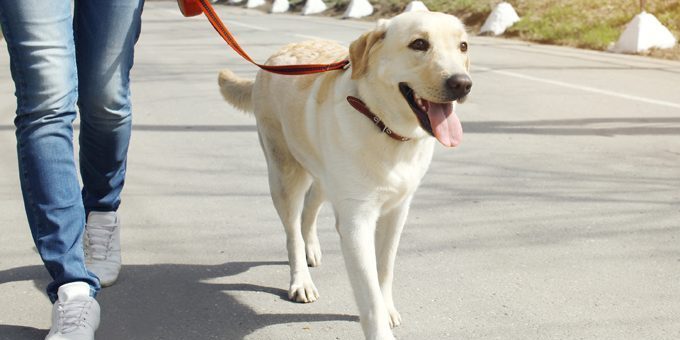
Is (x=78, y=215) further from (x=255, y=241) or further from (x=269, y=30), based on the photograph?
(x=269, y=30)

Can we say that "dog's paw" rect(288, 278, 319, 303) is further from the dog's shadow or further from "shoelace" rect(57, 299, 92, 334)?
"shoelace" rect(57, 299, 92, 334)

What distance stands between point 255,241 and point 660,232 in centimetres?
207

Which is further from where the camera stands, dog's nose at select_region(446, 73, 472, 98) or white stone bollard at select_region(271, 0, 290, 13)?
white stone bollard at select_region(271, 0, 290, 13)

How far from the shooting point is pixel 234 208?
18.1 feet

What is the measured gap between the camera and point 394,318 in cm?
370

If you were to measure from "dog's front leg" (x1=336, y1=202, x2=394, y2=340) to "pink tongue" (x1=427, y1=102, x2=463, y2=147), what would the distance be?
370 millimetres

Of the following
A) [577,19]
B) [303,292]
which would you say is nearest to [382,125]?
[303,292]

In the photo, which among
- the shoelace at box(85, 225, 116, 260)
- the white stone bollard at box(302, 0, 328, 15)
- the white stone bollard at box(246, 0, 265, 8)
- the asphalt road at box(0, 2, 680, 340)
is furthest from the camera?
the white stone bollard at box(246, 0, 265, 8)

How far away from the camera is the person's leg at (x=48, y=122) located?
3303 mm

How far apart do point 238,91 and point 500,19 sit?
11.5 metres

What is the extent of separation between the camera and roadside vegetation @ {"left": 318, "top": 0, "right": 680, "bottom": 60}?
1328 centimetres

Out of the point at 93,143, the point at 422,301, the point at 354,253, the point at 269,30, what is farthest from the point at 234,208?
the point at 269,30

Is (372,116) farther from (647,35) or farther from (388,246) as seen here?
(647,35)

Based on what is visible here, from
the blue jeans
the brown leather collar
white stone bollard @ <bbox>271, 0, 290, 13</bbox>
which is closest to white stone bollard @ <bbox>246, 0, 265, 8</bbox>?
white stone bollard @ <bbox>271, 0, 290, 13</bbox>
